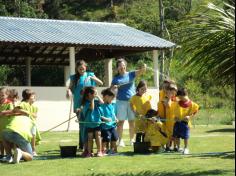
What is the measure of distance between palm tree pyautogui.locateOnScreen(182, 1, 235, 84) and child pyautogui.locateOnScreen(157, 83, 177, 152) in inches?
134

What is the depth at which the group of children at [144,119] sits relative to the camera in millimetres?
10258

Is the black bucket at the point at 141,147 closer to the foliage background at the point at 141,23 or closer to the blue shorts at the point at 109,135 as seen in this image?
the blue shorts at the point at 109,135

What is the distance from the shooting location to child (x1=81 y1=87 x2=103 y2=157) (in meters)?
10.1

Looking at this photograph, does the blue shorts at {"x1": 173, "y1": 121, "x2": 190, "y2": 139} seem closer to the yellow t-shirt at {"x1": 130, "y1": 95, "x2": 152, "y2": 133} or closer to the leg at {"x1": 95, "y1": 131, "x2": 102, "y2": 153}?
the yellow t-shirt at {"x1": 130, "y1": 95, "x2": 152, "y2": 133}

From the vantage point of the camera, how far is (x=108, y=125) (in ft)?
34.4

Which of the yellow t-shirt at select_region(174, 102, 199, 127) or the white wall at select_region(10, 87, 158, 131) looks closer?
the yellow t-shirt at select_region(174, 102, 199, 127)

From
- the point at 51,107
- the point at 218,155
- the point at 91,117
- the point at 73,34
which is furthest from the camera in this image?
the point at 73,34

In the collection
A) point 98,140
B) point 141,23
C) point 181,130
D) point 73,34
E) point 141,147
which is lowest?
point 141,147

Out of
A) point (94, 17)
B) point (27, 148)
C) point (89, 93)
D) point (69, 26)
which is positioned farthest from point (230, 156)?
point (94, 17)

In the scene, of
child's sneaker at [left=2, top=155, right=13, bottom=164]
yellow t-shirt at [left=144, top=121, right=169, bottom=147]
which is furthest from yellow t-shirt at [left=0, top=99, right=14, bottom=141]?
yellow t-shirt at [left=144, top=121, right=169, bottom=147]

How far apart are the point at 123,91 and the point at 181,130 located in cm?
170

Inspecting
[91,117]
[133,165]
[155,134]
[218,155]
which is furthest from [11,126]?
[218,155]

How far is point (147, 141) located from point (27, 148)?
2.27 meters

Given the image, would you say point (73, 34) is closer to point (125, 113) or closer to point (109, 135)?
point (125, 113)
